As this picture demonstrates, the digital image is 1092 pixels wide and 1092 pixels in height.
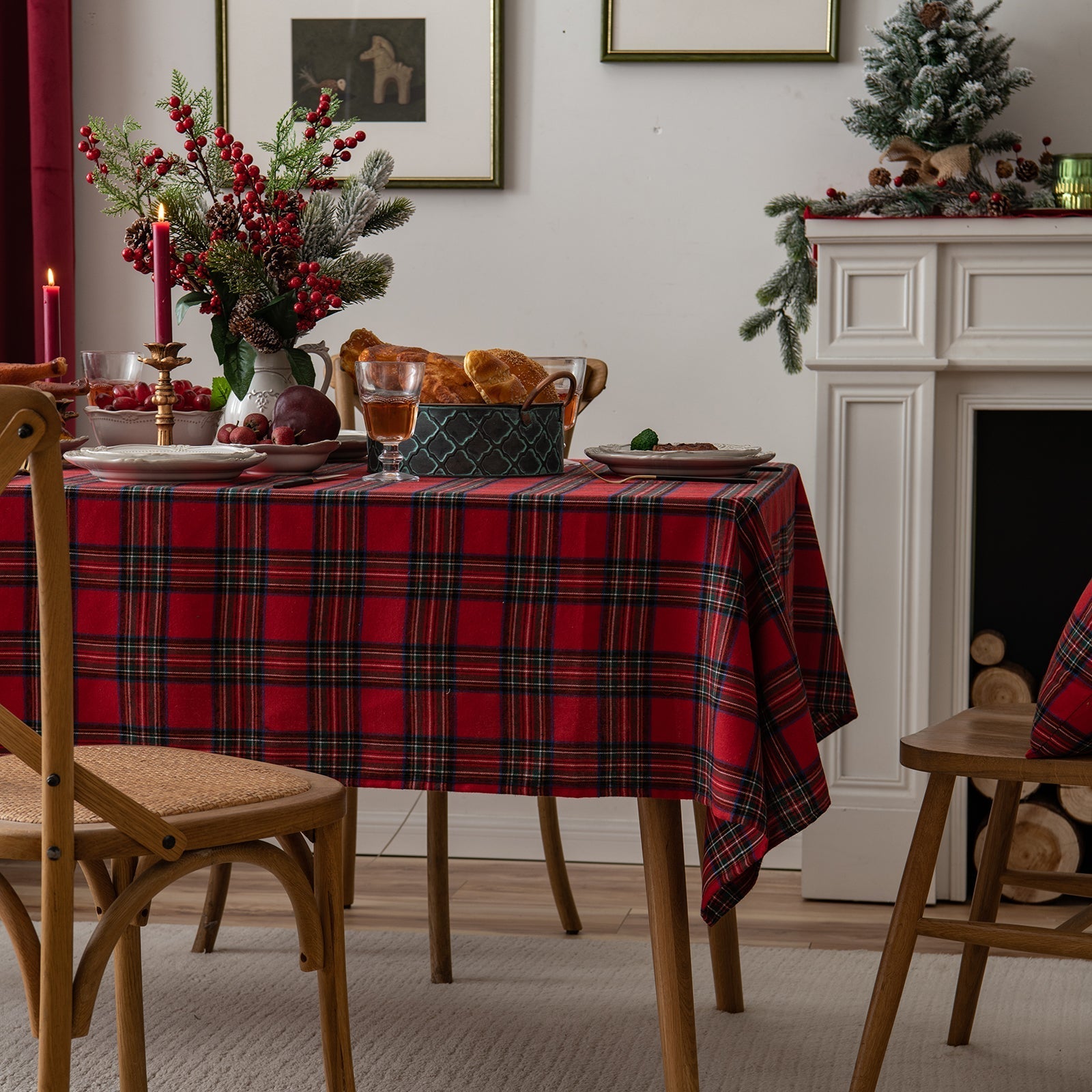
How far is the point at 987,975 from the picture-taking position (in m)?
2.27

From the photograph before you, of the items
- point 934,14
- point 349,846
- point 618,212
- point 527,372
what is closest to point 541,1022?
point 349,846

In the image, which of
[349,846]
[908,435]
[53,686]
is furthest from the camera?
[908,435]

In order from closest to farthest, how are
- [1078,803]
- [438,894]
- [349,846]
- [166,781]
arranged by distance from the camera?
[166,781]
[438,894]
[349,846]
[1078,803]

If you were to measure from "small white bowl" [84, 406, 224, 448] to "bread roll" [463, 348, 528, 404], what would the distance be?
40 cm

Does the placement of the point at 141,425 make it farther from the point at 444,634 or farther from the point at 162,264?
the point at 444,634

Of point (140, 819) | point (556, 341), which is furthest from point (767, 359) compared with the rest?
point (140, 819)

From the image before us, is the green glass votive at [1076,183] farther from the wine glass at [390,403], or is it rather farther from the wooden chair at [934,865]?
the wine glass at [390,403]

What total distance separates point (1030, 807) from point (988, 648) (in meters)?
0.32

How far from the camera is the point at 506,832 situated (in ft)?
9.71

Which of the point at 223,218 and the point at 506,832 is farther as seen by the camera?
Result: the point at 506,832

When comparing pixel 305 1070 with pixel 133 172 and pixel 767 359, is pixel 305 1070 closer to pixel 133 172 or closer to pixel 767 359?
pixel 133 172

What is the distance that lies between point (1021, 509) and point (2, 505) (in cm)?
195

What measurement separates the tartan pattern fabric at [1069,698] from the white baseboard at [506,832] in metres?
1.39

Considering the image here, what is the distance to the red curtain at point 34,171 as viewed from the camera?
2.82 metres
